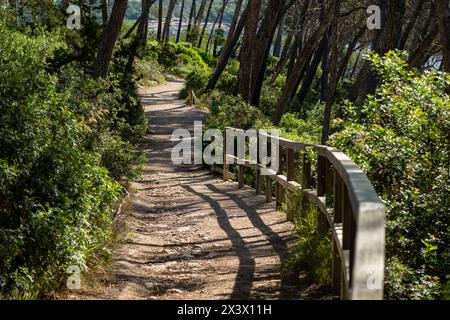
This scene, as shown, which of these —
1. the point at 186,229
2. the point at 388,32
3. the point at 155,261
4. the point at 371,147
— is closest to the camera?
the point at 371,147

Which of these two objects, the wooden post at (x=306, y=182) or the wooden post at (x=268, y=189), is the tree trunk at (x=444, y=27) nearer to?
the wooden post at (x=268, y=189)

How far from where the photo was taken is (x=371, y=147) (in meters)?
7.30

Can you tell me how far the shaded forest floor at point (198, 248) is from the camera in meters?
7.30

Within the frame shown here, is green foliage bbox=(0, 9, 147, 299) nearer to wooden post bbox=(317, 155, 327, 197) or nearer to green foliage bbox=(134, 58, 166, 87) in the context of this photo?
wooden post bbox=(317, 155, 327, 197)

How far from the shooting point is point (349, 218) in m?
5.56

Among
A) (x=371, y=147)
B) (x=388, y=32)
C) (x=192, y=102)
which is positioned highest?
(x=388, y=32)

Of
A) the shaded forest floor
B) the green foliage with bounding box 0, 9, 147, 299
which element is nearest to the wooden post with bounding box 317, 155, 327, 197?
the shaded forest floor

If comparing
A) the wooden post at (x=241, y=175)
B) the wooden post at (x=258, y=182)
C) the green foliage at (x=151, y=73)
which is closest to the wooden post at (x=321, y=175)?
the wooden post at (x=258, y=182)

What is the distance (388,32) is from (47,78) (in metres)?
10.3

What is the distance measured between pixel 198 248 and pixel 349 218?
165 inches

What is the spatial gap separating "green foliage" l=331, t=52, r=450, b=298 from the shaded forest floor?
91cm

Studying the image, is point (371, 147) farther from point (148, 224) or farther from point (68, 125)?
point (148, 224)

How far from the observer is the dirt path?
7363 millimetres
